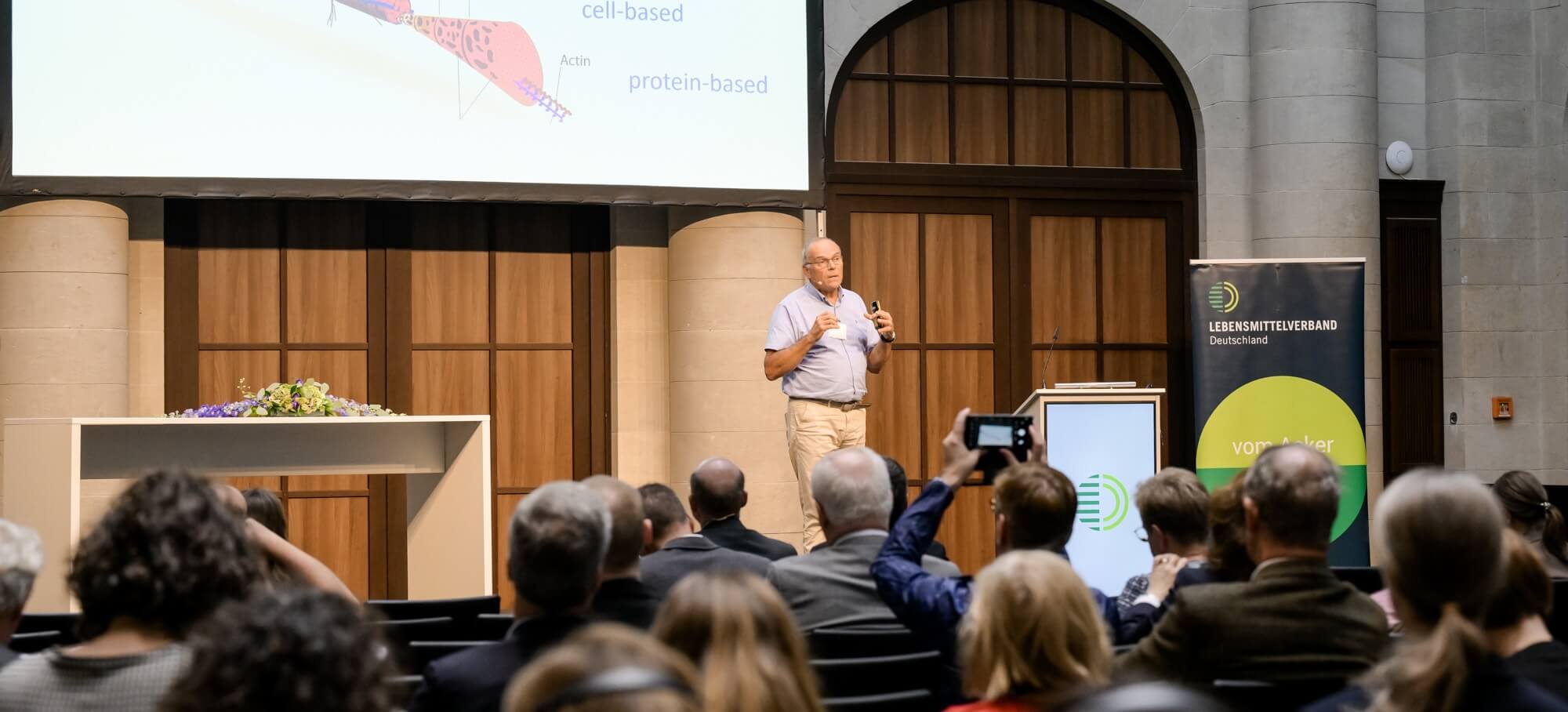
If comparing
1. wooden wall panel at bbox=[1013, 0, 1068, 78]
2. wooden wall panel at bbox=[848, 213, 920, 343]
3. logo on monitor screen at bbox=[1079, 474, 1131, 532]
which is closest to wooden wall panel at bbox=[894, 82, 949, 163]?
wooden wall panel at bbox=[848, 213, 920, 343]

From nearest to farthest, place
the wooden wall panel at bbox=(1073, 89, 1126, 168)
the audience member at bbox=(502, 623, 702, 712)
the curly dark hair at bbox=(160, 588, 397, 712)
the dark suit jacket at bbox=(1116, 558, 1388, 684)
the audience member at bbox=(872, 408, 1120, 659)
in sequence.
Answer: the audience member at bbox=(502, 623, 702, 712)
the curly dark hair at bbox=(160, 588, 397, 712)
the dark suit jacket at bbox=(1116, 558, 1388, 684)
the audience member at bbox=(872, 408, 1120, 659)
the wooden wall panel at bbox=(1073, 89, 1126, 168)

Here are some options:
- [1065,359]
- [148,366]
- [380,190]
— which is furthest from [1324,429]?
[148,366]

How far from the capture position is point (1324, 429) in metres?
7.89

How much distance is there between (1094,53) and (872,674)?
6679mm

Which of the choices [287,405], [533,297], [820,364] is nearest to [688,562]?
[287,405]

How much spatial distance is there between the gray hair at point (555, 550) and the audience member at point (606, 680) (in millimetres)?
1326

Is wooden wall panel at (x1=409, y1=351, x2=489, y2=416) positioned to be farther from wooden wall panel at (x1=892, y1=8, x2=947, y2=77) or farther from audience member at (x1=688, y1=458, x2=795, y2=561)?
audience member at (x1=688, y1=458, x2=795, y2=561)

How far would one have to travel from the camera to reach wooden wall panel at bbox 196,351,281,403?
7.68m

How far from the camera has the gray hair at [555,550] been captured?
2525 mm

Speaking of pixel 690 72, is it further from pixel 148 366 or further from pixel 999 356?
pixel 148 366

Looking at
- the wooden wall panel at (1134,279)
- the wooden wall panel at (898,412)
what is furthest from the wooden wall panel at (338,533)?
the wooden wall panel at (1134,279)

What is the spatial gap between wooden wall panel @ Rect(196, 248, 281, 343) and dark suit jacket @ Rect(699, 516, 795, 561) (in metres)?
4.04

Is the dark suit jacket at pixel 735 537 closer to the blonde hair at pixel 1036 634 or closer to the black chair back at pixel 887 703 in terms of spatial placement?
the black chair back at pixel 887 703

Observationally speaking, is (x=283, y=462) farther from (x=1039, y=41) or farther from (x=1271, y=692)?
(x=1039, y=41)
